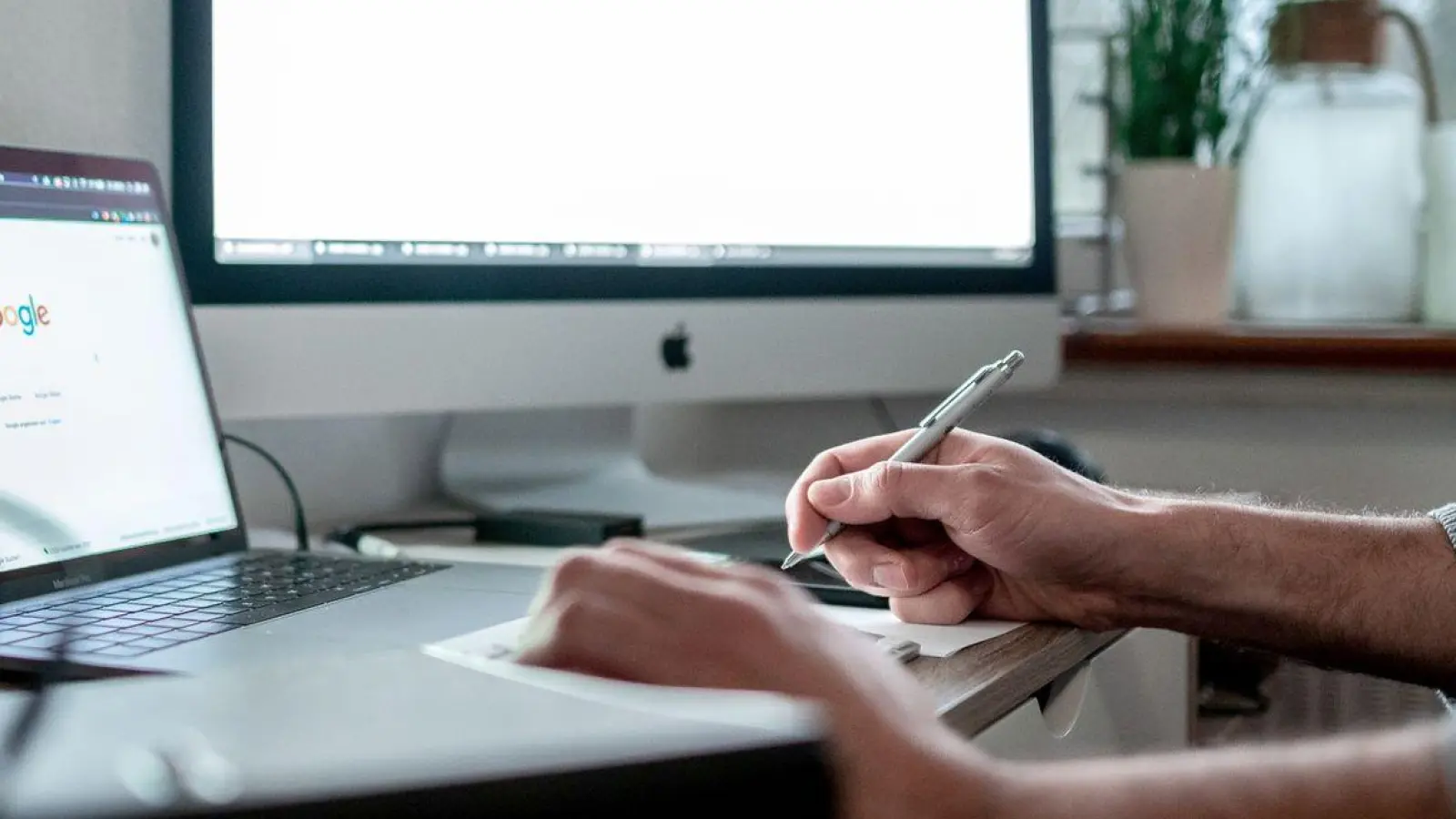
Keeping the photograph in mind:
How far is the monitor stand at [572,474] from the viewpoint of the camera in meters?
1.10

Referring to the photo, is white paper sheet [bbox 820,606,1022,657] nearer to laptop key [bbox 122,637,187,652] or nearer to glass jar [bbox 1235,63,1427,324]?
laptop key [bbox 122,637,187,652]

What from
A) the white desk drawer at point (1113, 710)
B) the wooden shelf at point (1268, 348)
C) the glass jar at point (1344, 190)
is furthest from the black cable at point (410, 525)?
the glass jar at point (1344, 190)

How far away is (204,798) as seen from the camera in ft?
0.85

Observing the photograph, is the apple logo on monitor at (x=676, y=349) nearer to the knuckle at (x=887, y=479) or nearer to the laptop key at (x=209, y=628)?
the knuckle at (x=887, y=479)

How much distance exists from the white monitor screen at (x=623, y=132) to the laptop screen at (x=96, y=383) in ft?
0.24

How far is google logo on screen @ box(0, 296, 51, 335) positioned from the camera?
70 centimetres

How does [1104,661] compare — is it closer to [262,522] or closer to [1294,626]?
[1294,626]

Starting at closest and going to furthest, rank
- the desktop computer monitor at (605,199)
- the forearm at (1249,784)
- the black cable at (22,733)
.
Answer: the black cable at (22,733) < the forearm at (1249,784) < the desktop computer monitor at (605,199)

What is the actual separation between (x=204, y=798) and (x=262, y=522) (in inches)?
33.6

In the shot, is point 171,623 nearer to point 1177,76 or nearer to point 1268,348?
point 1268,348

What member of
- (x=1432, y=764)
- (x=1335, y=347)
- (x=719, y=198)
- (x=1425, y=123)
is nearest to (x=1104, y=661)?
(x=1432, y=764)

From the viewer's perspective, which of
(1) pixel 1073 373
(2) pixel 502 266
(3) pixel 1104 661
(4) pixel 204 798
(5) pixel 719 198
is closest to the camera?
(4) pixel 204 798

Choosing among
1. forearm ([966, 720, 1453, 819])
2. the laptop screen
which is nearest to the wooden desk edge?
forearm ([966, 720, 1453, 819])

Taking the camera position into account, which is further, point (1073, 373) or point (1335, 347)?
point (1073, 373)
